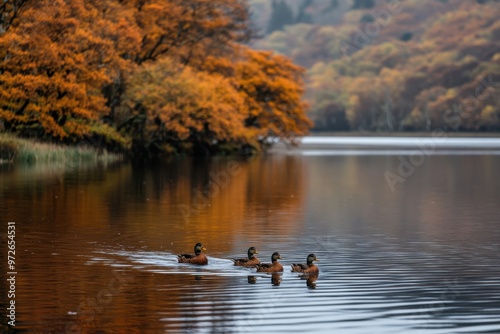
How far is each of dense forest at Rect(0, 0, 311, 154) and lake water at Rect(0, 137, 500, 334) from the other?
1730 centimetres

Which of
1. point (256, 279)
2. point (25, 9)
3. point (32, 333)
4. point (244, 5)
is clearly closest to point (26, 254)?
point (256, 279)

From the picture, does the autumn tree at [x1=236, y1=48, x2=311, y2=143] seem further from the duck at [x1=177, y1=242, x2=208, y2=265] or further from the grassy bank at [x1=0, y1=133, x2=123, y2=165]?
the duck at [x1=177, y1=242, x2=208, y2=265]

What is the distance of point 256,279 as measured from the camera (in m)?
21.2

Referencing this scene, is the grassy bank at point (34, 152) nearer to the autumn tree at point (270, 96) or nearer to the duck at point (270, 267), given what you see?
the autumn tree at point (270, 96)

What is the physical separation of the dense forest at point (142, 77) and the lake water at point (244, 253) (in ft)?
56.8

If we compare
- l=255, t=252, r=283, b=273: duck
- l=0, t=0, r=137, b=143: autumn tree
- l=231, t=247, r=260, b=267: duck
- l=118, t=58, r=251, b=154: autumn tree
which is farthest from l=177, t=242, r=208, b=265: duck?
l=118, t=58, r=251, b=154: autumn tree

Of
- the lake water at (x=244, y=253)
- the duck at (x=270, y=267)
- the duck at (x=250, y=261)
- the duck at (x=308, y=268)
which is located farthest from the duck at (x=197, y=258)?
the duck at (x=308, y=268)

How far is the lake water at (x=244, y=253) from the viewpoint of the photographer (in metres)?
17.0

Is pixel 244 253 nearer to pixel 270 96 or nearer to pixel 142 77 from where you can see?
pixel 142 77

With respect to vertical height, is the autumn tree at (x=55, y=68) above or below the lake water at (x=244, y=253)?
above

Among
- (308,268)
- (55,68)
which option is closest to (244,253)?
(308,268)

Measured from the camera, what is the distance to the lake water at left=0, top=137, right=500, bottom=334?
17047 millimetres

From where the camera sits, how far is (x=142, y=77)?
7931 cm

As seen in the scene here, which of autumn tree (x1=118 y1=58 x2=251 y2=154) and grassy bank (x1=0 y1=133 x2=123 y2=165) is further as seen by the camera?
autumn tree (x1=118 y1=58 x2=251 y2=154)
